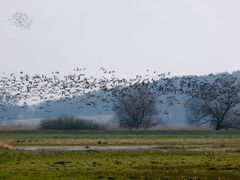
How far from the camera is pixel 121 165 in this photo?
32.2 m

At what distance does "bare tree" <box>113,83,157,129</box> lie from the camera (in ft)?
383

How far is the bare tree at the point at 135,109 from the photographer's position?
117m

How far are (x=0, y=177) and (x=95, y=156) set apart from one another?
538 inches

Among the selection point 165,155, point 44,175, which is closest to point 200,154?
point 165,155

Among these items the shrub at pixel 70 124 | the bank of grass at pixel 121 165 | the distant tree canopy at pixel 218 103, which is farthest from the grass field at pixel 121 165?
the distant tree canopy at pixel 218 103

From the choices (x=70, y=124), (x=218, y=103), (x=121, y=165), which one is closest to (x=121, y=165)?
(x=121, y=165)

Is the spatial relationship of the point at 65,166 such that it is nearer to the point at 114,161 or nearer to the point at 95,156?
the point at 114,161

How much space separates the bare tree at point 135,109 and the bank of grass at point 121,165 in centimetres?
7404

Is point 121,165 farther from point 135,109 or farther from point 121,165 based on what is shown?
point 135,109

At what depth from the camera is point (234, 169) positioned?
29.7 m

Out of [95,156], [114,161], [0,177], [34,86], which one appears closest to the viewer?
[0,177]

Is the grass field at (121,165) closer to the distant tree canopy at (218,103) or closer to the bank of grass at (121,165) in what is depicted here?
the bank of grass at (121,165)

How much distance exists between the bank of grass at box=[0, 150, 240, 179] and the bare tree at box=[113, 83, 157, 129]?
243 feet

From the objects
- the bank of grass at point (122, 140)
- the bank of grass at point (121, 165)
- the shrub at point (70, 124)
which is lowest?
the bank of grass at point (121, 165)
